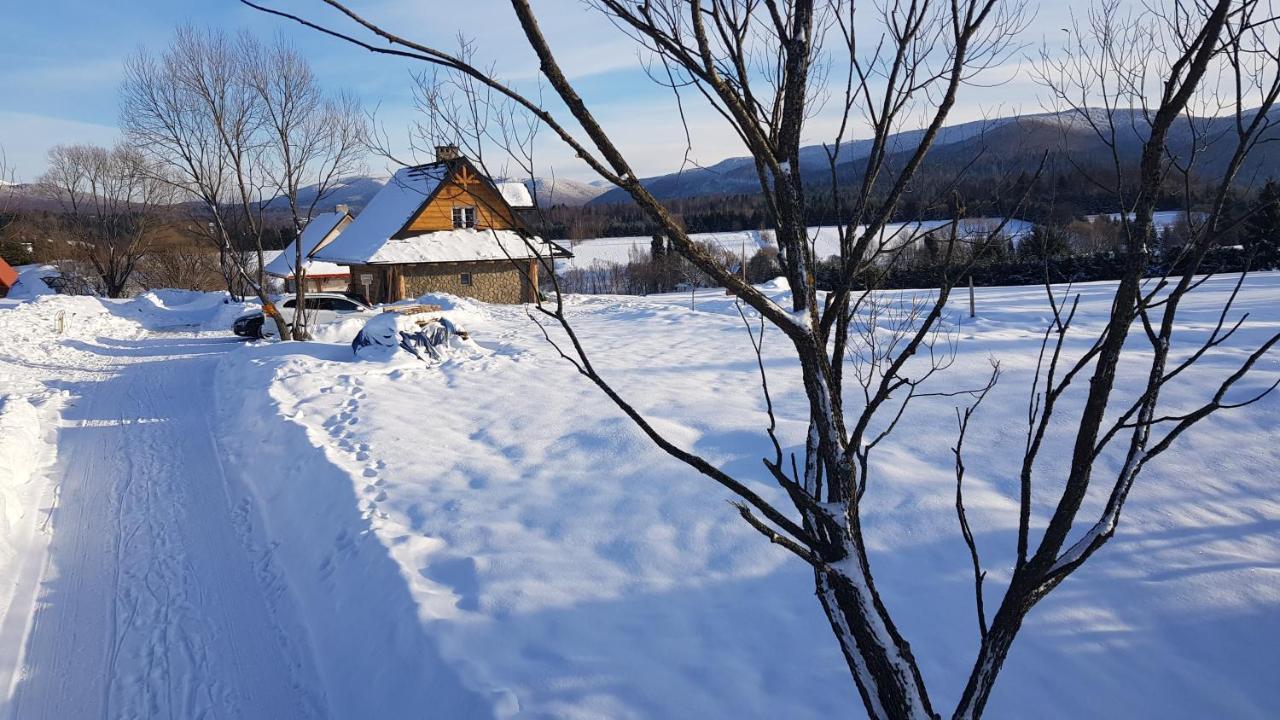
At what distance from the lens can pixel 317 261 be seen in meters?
31.8

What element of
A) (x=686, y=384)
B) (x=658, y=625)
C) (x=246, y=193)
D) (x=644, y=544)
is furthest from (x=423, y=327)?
(x=658, y=625)

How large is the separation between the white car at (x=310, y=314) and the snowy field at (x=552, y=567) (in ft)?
29.7

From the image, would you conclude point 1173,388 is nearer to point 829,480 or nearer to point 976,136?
point 976,136

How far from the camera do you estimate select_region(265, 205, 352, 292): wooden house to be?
106 ft

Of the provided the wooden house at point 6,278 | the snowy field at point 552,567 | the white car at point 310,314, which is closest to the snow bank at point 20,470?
the snowy field at point 552,567

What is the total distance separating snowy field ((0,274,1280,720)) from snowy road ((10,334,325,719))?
0.02m

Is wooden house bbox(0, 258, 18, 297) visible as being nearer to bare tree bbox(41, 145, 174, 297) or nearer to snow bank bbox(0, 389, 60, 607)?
bare tree bbox(41, 145, 174, 297)

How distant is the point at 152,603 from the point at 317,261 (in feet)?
95.1

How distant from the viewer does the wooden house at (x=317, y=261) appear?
32.4m

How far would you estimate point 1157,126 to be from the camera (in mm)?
1951

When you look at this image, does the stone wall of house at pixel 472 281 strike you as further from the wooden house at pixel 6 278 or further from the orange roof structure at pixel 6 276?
the orange roof structure at pixel 6 276

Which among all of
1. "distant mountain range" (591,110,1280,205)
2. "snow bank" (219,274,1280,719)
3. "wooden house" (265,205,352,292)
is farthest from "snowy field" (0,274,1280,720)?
"wooden house" (265,205,352,292)

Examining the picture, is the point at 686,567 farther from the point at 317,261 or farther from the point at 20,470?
the point at 317,261

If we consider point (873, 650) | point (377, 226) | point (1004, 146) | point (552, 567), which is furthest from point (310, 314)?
point (873, 650)
